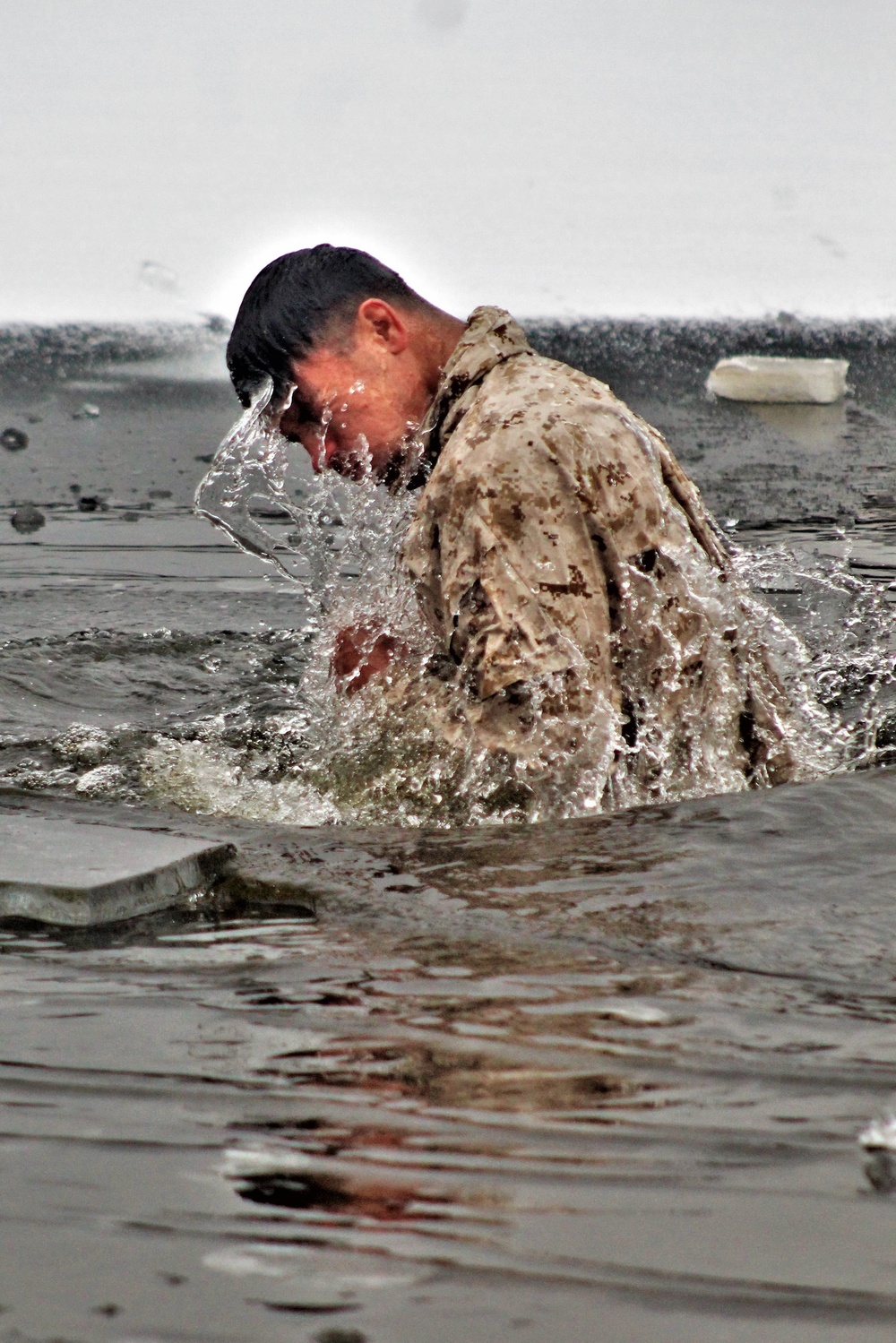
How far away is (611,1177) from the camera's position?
1.40 metres

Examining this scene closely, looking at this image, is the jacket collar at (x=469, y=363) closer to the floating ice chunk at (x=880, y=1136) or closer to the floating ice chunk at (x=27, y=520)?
the floating ice chunk at (x=880, y=1136)

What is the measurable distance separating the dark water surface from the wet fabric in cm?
18

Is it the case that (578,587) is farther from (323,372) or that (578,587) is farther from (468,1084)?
(468,1084)

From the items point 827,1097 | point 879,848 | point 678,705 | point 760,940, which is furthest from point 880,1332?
point 678,705

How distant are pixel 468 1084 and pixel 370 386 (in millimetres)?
1979

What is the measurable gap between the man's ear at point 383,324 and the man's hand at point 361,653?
67 cm

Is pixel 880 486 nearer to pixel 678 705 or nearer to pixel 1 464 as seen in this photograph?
pixel 1 464

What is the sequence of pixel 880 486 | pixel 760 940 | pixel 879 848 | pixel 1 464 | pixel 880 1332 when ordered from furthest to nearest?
pixel 1 464, pixel 880 486, pixel 879 848, pixel 760 940, pixel 880 1332

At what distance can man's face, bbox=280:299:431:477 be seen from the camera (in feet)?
10.8

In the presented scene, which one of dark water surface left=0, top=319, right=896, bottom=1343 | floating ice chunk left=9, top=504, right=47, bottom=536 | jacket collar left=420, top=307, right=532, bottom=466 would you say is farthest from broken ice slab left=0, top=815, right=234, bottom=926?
floating ice chunk left=9, top=504, right=47, bottom=536

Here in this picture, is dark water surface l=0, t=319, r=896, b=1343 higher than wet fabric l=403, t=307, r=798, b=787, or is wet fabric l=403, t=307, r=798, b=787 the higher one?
wet fabric l=403, t=307, r=798, b=787

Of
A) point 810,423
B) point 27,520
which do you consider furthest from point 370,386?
point 810,423

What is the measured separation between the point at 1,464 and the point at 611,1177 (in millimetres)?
8229

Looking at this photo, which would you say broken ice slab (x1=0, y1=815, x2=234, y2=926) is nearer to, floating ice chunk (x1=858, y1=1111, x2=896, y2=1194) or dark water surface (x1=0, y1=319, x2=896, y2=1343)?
dark water surface (x1=0, y1=319, x2=896, y2=1343)
